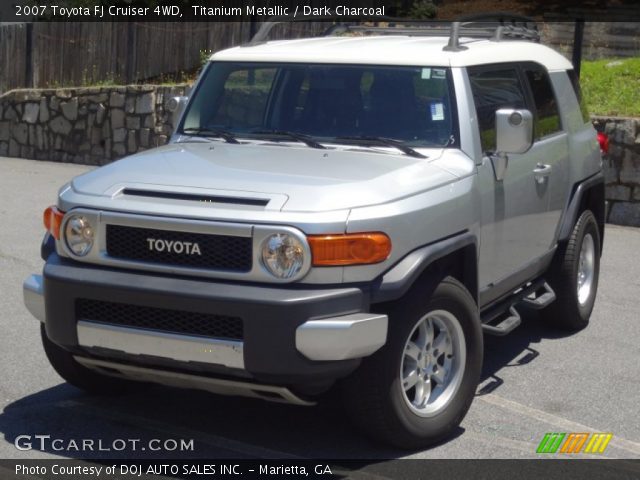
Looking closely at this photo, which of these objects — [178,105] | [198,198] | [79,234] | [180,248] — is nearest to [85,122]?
[178,105]

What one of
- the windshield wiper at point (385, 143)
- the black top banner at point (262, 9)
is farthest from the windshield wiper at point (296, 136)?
the black top banner at point (262, 9)

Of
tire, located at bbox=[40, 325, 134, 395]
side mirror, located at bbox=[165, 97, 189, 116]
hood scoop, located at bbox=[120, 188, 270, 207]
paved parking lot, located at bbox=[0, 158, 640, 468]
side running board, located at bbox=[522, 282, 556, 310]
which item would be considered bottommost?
paved parking lot, located at bbox=[0, 158, 640, 468]

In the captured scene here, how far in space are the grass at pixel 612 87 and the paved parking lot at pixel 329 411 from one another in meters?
6.09

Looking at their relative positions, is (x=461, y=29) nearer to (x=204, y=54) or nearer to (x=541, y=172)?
(x=541, y=172)

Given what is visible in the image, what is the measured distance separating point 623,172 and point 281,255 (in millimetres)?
8243

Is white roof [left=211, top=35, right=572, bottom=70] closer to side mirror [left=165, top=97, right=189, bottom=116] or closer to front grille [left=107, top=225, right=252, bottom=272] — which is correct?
side mirror [left=165, top=97, right=189, bottom=116]

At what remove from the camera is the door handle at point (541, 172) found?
685 cm

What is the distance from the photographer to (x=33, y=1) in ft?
71.2

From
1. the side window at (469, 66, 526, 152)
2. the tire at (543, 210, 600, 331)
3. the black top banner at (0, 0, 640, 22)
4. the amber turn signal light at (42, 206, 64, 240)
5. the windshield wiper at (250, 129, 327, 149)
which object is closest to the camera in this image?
the amber turn signal light at (42, 206, 64, 240)

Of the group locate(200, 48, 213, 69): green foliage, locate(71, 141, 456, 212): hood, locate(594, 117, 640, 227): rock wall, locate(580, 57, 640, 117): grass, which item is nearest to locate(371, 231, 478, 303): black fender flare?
locate(71, 141, 456, 212): hood

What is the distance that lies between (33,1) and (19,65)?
→ 3.40m

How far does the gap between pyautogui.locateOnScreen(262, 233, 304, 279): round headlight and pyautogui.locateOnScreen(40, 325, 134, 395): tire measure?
55.1 inches

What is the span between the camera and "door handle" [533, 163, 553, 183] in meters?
6.85

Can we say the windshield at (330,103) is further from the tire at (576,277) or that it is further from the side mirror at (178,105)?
the tire at (576,277)
